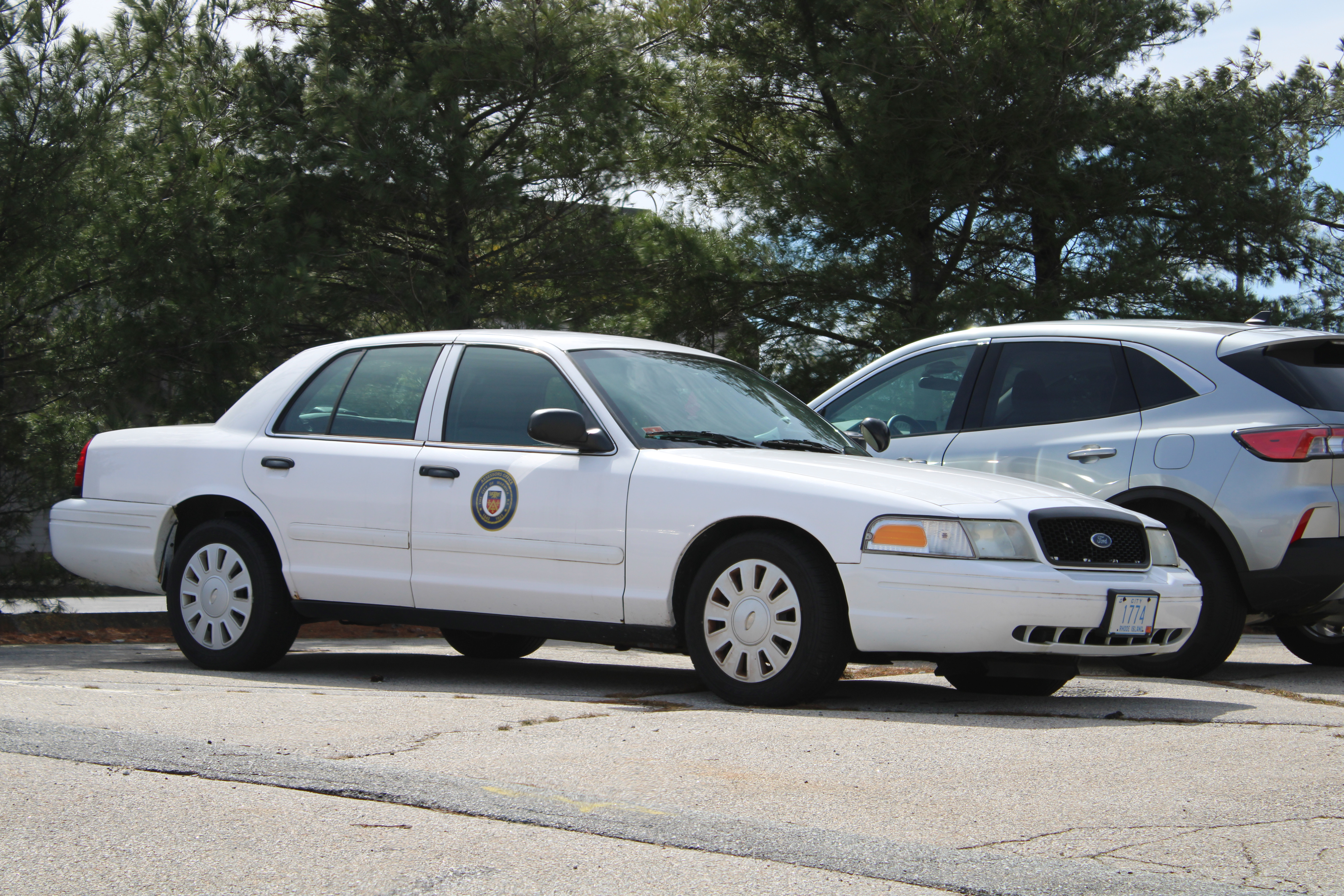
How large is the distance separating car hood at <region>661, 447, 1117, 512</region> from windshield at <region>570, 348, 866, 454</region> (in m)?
0.19

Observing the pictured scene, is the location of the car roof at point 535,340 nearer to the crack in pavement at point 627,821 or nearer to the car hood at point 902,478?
the car hood at point 902,478

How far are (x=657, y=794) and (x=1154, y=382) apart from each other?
14.5ft

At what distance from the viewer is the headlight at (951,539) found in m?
5.50

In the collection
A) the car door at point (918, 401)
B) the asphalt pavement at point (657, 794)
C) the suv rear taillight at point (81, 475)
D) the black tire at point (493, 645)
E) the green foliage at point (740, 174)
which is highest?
the green foliage at point (740, 174)

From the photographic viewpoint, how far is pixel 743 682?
5.73 m

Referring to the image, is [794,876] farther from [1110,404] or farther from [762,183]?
[762,183]

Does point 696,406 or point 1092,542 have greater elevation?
point 696,406

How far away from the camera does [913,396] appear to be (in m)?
8.42

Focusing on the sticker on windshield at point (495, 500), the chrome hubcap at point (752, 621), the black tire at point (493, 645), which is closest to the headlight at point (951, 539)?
the chrome hubcap at point (752, 621)

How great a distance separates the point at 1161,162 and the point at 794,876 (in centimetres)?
1193

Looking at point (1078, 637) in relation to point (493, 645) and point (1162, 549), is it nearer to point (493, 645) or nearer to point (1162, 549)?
point (1162, 549)

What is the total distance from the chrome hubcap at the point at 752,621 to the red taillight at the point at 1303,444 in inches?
107

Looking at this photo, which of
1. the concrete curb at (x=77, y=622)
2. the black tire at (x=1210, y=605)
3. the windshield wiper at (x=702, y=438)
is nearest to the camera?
the windshield wiper at (x=702, y=438)

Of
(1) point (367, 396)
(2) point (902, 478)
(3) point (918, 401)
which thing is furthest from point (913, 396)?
(1) point (367, 396)
